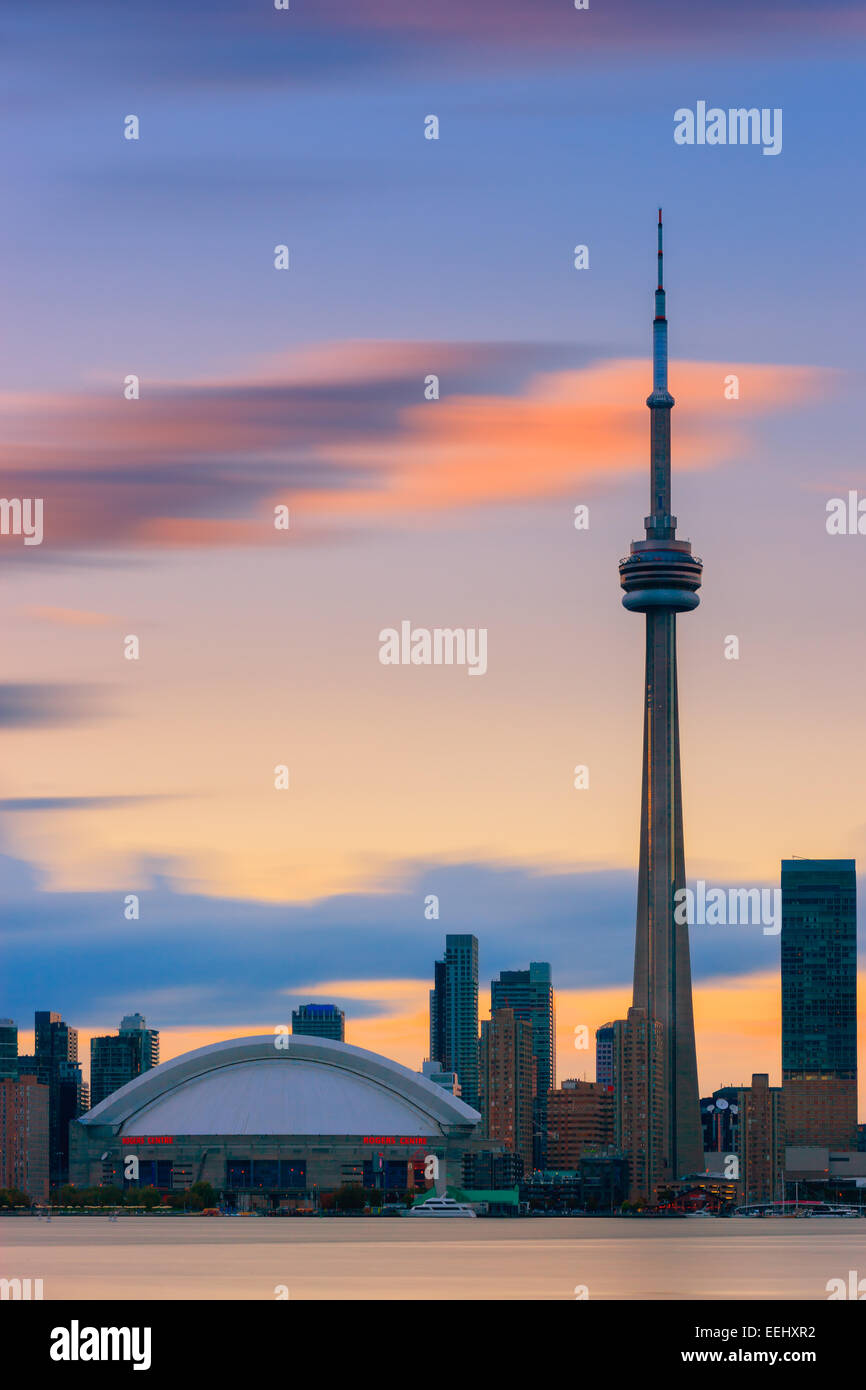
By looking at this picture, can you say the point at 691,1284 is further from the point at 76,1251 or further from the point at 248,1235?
the point at 248,1235

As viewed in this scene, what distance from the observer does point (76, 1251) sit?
16475 centimetres

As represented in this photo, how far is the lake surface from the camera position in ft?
365

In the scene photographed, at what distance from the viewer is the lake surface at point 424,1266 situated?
111m

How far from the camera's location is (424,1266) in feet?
444

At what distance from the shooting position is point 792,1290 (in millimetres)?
112688
